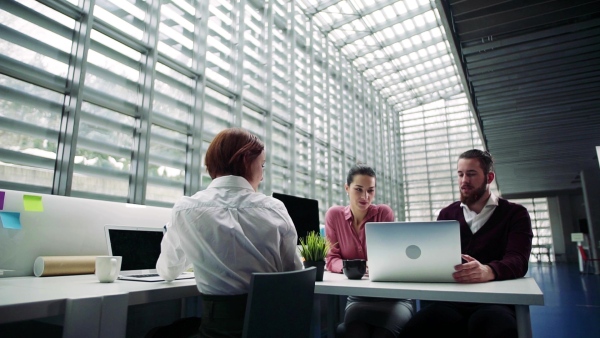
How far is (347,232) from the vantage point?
2504 mm

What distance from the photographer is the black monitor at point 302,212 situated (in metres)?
2.76

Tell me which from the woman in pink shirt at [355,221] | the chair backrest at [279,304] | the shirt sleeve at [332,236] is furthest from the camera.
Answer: the shirt sleeve at [332,236]

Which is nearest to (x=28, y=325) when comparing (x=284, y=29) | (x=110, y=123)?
(x=110, y=123)

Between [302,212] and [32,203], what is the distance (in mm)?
1688

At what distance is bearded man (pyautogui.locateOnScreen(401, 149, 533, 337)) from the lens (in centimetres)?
153

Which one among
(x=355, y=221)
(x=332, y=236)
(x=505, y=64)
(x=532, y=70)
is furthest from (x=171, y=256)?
(x=532, y=70)

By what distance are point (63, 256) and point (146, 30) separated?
3399 millimetres

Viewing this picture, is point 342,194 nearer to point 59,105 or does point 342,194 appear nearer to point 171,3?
point 171,3

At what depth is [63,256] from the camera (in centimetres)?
200

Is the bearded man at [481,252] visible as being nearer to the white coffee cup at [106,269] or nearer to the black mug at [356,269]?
the black mug at [356,269]

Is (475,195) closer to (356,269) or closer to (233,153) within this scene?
(356,269)

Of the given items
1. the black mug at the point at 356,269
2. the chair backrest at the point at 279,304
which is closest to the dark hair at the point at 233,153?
the chair backrest at the point at 279,304

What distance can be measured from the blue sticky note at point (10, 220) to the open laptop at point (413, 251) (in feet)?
5.66

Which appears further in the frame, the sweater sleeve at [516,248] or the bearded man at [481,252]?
the sweater sleeve at [516,248]
